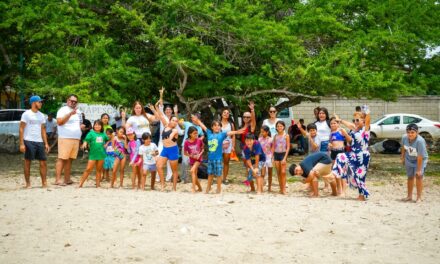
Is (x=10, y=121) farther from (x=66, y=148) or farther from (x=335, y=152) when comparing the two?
(x=335, y=152)

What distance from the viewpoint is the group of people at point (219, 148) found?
1080cm

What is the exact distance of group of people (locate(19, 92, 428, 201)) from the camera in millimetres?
10805

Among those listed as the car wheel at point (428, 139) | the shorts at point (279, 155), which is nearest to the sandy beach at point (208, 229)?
the shorts at point (279, 155)

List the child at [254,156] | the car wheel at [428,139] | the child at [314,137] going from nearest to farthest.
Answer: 1. the child at [254,156]
2. the child at [314,137]
3. the car wheel at [428,139]

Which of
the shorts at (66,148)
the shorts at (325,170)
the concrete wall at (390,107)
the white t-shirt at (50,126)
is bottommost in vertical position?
the shorts at (325,170)

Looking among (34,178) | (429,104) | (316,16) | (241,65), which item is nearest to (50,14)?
(34,178)

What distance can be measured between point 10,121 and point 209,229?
1706cm

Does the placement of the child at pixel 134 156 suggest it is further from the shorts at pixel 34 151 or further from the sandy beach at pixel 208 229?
the shorts at pixel 34 151

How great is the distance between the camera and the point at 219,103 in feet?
70.1

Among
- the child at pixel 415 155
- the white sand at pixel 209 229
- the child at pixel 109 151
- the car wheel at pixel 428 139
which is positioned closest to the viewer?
the white sand at pixel 209 229

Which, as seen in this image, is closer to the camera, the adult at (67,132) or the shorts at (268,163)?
the shorts at (268,163)

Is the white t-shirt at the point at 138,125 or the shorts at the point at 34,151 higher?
the white t-shirt at the point at 138,125

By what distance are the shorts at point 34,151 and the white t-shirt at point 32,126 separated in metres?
0.08

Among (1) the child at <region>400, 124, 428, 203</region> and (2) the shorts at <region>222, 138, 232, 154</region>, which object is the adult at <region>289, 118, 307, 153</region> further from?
(1) the child at <region>400, 124, 428, 203</region>
